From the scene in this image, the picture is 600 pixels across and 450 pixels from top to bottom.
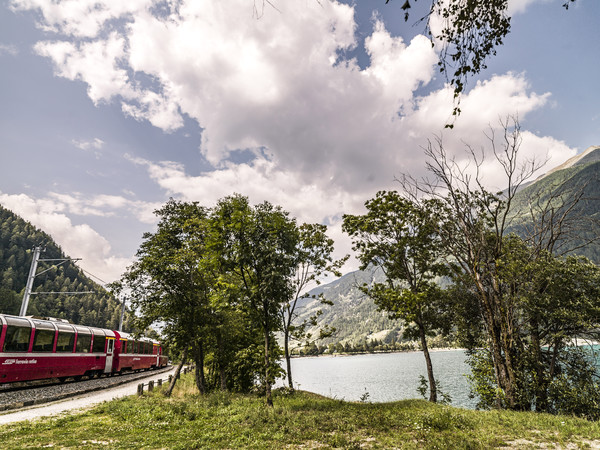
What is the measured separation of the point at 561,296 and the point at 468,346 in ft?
19.8

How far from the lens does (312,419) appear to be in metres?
9.98

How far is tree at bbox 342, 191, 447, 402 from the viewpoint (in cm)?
1823

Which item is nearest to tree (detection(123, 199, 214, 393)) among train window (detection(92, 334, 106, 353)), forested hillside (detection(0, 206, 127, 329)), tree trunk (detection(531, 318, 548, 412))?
train window (detection(92, 334, 106, 353))

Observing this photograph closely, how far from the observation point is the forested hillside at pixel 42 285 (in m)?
118

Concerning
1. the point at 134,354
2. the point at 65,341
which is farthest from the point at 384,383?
the point at 65,341

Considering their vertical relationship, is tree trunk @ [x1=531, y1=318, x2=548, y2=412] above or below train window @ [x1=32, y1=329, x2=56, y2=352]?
below

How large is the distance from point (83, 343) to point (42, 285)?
153862 millimetres

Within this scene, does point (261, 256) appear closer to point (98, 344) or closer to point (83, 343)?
point (83, 343)

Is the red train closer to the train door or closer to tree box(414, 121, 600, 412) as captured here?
the train door

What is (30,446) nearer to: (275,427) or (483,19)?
(275,427)

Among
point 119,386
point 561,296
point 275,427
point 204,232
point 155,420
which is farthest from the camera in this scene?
point 119,386

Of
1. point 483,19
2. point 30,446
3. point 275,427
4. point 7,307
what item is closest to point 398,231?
point 275,427

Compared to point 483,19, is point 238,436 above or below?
below

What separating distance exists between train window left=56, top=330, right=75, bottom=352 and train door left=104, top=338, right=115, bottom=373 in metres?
5.58
